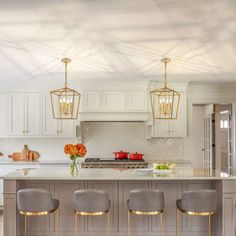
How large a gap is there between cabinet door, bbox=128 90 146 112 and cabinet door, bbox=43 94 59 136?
1504 millimetres

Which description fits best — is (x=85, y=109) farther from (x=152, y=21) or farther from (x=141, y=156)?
(x=152, y=21)

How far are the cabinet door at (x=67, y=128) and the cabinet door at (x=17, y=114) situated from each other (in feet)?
2.38

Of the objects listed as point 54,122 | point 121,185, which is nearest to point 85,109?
point 54,122

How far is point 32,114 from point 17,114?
297mm

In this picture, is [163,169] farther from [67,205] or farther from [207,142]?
[207,142]

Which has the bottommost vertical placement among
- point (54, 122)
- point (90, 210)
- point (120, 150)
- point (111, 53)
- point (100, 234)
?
point (100, 234)

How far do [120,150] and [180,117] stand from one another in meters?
1.39

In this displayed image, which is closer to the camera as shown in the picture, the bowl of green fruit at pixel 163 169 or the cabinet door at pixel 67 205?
the bowl of green fruit at pixel 163 169

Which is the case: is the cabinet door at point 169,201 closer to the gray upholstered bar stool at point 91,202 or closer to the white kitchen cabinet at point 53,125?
the gray upholstered bar stool at point 91,202

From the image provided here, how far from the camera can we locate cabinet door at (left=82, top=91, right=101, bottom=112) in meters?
6.14

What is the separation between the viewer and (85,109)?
6.13m

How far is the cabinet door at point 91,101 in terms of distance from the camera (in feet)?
20.1

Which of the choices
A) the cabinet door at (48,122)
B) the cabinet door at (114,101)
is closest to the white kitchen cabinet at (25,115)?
the cabinet door at (48,122)

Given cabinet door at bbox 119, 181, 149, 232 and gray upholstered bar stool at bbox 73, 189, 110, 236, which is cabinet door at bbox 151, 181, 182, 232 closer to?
cabinet door at bbox 119, 181, 149, 232
